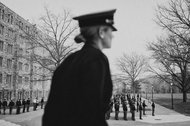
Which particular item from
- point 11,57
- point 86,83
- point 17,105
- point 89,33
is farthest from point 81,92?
point 11,57

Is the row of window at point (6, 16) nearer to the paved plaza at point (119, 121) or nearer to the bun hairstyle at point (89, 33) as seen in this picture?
the paved plaza at point (119, 121)

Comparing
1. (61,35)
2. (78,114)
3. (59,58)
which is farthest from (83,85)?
(61,35)

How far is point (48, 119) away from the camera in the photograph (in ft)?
5.66

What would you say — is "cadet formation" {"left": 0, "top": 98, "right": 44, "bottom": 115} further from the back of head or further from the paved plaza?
the back of head

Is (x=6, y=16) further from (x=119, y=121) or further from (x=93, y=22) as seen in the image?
(x=93, y=22)

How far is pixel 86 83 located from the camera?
1525 millimetres

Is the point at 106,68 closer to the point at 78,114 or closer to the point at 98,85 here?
the point at 98,85

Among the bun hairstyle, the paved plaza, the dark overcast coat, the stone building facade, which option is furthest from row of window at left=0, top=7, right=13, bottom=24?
the dark overcast coat

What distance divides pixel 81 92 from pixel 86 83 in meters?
0.08

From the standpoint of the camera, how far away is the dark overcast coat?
153 cm

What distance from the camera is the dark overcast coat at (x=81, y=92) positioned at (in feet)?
5.01

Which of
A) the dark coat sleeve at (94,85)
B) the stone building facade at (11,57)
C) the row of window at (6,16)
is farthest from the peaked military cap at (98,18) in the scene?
the row of window at (6,16)

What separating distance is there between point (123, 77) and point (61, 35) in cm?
3778

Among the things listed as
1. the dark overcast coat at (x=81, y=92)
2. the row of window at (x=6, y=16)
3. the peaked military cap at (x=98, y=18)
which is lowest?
the dark overcast coat at (x=81, y=92)
